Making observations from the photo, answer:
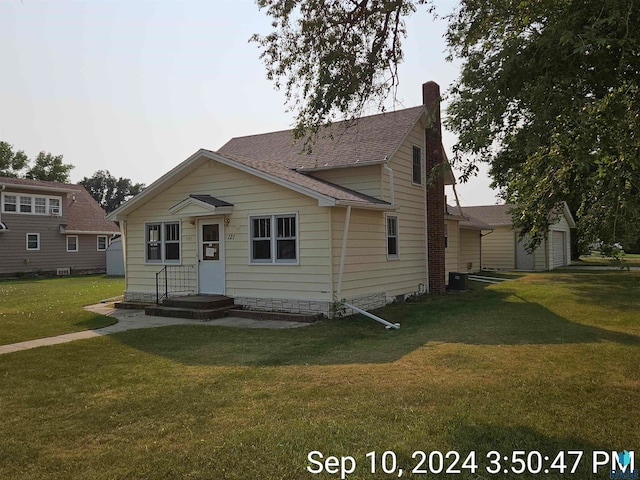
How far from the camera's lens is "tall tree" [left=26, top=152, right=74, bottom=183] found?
2100 inches

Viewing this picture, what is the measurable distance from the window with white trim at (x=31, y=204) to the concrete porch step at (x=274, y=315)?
22.6 m

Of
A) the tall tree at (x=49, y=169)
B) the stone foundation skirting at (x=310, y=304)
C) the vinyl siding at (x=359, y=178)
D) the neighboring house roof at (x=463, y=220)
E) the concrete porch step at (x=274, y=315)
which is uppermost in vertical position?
the tall tree at (x=49, y=169)

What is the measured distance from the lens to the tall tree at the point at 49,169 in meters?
53.3

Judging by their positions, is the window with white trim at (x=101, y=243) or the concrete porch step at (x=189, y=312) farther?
the window with white trim at (x=101, y=243)

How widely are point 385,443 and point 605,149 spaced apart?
11.4 ft

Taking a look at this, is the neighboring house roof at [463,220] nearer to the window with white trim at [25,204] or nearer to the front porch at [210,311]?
the front porch at [210,311]

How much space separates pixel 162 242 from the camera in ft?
48.5

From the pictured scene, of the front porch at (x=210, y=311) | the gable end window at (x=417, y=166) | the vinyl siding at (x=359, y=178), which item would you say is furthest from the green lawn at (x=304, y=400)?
the gable end window at (x=417, y=166)

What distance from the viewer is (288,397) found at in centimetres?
552

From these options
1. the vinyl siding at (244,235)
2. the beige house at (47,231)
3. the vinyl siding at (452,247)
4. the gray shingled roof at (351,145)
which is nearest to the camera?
the vinyl siding at (244,235)

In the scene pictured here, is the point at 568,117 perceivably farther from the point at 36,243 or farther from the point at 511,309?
the point at 36,243

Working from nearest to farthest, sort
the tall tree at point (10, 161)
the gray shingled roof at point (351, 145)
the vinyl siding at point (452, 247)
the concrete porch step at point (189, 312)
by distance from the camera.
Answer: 1. the concrete porch step at point (189, 312)
2. the gray shingled roof at point (351, 145)
3. the vinyl siding at point (452, 247)
4. the tall tree at point (10, 161)

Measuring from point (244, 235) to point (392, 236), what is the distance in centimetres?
456

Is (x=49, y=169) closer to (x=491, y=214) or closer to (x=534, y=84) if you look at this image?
(x=491, y=214)
